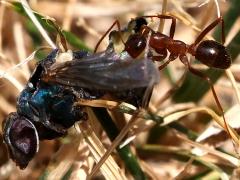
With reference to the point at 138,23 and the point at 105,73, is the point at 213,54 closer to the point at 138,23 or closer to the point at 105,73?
the point at 138,23

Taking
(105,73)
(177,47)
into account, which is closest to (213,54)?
(177,47)

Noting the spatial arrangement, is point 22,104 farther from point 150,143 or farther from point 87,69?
point 150,143

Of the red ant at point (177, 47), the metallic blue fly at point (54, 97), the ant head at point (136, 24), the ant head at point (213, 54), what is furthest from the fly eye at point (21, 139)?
the ant head at point (213, 54)

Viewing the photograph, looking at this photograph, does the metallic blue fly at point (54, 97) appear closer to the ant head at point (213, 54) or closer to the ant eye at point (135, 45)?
the ant eye at point (135, 45)

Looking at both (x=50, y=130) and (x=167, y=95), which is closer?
(x=50, y=130)

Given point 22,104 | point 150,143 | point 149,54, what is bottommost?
point 150,143

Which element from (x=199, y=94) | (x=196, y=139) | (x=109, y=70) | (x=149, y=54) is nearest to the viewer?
(x=109, y=70)

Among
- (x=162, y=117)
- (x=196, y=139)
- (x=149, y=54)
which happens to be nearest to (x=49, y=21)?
(x=149, y=54)
